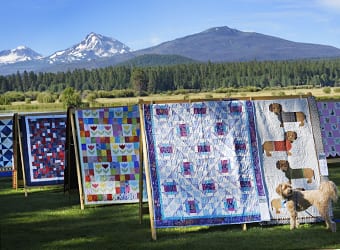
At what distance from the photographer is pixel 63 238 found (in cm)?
956

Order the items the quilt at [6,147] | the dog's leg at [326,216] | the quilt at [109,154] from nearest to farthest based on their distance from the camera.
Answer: the dog's leg at [326,216] < the quilt at [109,154] < the quilt at [6,147]

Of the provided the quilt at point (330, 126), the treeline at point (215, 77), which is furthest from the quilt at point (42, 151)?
the treeline at point (215, 77)

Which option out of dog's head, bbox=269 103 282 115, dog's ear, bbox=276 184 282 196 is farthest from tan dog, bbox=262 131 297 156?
dog's ear, bbox=276 184 282 196

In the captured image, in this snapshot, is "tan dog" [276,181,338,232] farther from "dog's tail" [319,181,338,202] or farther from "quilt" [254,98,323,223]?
"quilt" [254,98,323,223]

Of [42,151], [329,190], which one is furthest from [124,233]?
[42,151]

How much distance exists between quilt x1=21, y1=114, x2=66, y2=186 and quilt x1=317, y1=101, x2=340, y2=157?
7579 millimetres

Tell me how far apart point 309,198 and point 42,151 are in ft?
28.2

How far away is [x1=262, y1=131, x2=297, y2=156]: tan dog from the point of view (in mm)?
9789

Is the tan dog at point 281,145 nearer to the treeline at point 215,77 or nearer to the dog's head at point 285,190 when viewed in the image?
the dog's head at point 285,190

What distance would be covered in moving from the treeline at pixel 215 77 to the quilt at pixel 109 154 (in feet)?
436

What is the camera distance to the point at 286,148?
9.82 metres

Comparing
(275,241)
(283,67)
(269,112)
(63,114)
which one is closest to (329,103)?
(63,114)

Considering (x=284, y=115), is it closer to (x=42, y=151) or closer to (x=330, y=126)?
(x=42, y=151)

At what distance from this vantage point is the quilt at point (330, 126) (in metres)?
19.1
